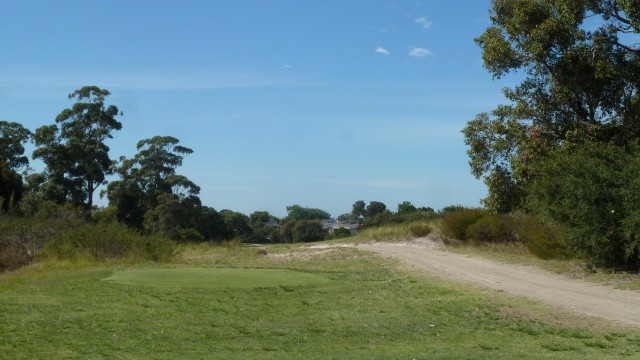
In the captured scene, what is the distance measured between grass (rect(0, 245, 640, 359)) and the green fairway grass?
9 cm

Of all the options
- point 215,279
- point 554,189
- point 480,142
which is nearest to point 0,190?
point 215,279

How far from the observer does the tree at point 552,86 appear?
837 inches

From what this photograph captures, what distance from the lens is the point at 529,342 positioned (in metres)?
10.5

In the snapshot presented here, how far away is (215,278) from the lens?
64.8 feet

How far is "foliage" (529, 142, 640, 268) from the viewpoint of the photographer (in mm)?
18422

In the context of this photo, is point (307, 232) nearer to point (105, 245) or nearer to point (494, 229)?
point (494, 229)

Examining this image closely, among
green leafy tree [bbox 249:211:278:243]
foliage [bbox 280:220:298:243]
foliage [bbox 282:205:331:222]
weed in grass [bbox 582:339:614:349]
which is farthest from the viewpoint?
foliage [bbox 282:205:331:222]

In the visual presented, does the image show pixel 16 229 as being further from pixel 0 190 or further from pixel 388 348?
pixel 388 348

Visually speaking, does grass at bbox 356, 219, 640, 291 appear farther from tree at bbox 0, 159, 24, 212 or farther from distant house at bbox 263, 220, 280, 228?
distant house at bbox 263, 220, 280, 228

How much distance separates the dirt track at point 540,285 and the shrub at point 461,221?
5.99m

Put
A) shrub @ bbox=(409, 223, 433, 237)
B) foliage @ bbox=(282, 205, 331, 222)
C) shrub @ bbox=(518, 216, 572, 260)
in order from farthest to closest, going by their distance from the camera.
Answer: foliage @ bbox=(282, 205, 331, 222)
shrub @ bbox=(409, 223, 433, 237)
shrub @ bbox=(518, 216, 572, 260)

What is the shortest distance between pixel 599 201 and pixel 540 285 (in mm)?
3382

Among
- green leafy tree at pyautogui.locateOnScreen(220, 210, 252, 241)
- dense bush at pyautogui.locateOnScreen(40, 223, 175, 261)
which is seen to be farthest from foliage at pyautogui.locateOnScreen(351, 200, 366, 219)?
dense bush at pyautogui.locateOnScreen(40, 223, 175, 261)

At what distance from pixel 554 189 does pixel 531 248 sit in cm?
485
